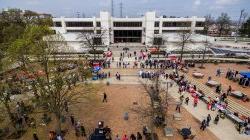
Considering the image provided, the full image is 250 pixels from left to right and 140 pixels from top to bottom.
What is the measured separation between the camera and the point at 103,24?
60781mm

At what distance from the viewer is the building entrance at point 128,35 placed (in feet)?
214

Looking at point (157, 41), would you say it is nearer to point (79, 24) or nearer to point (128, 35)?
point (128, 35)

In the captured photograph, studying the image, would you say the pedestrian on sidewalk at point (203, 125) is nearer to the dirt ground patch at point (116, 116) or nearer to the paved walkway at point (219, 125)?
the dirt ground patch at point (116, 116)

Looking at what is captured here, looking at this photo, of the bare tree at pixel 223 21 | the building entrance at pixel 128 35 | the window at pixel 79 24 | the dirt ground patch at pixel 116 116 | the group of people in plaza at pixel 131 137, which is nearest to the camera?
the group of people in plaza at pixel 131 137

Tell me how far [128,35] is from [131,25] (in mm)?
3447

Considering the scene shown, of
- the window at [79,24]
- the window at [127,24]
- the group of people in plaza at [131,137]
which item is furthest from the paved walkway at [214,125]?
the window at [79,24]

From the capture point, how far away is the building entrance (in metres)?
65.4

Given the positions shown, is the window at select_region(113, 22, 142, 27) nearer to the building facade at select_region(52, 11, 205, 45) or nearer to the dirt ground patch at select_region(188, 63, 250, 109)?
the building facade at select_region(52, 11, 205, 45)

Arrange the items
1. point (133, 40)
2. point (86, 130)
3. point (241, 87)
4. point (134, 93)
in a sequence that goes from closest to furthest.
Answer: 1. point (86, 130)
2. point (134, 93)
3. point (241, 87)
4. point (133, 40)

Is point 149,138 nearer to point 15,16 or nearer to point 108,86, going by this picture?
point 108,86

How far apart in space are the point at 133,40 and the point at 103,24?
36.5 ft

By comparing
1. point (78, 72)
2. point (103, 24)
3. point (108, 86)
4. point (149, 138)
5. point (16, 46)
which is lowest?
point (149, 138)

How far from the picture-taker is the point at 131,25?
2510 inches

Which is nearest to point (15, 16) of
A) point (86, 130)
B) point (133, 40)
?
point (133, 40)
